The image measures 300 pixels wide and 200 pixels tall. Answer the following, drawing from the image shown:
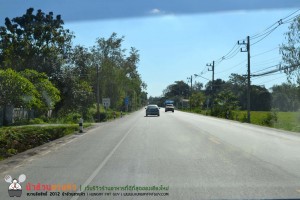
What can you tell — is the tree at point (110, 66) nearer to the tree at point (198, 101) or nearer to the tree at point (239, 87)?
the tree at point (198, 101)

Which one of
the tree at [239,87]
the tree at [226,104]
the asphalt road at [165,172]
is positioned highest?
the tree at [239,87]

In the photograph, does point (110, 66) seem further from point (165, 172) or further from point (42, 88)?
point (165, 172)

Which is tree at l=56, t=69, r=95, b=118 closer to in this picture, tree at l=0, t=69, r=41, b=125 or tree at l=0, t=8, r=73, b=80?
tree at l=0, t=8, r=73, b=80

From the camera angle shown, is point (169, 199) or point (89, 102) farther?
point (89, 102)

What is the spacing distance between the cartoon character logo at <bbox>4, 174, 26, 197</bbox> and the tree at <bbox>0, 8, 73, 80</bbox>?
45999 mm

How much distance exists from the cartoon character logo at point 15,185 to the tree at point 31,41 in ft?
151

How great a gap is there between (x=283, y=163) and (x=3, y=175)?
24.8 feet

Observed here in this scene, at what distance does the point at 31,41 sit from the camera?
199 feet

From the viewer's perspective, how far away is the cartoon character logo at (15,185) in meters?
8.61

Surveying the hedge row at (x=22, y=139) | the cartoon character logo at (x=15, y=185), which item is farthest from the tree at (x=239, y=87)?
the cartoon character logo at (x=15, y=185)

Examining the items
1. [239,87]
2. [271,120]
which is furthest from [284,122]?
[239,87]

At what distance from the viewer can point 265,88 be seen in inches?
5659

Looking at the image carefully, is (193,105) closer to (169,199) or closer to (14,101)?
(14,101)

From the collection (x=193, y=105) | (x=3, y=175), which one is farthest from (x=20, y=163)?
(x=193, y=105)
